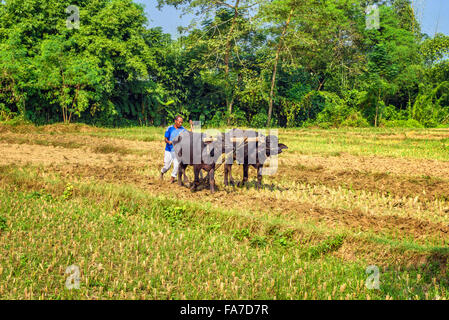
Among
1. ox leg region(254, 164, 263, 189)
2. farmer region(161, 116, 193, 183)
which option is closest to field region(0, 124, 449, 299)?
ox leg region(254, 164, 263, 189)

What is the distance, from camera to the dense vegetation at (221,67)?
2194 centimetres

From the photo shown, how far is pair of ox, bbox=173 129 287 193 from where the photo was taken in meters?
8.52

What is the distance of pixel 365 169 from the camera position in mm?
11500

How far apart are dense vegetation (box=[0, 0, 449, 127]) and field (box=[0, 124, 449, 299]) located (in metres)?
12.1

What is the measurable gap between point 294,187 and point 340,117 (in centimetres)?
1994

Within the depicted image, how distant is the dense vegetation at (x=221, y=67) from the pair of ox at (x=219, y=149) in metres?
14.4

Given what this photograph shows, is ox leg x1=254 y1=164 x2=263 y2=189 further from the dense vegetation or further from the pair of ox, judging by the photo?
the dense vegetation

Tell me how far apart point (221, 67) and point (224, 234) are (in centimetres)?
2120

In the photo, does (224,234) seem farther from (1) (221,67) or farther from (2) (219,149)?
(1) (221,67)

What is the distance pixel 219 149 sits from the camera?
880cm

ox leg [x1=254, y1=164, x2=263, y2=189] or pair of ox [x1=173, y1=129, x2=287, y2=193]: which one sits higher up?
pair of ox [x1=173, y1=129, x2=287, y2=193]


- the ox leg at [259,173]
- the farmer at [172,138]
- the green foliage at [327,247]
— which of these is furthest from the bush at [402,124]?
the green foliage at [327,247]

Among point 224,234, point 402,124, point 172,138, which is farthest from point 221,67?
point 224,234
